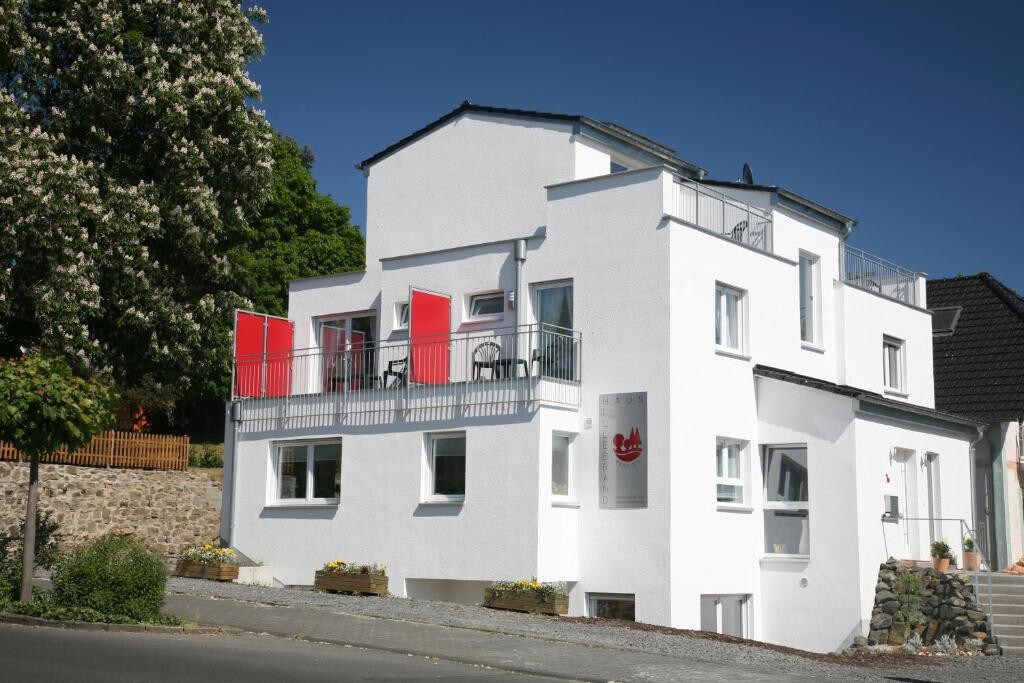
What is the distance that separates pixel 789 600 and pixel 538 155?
9249mm

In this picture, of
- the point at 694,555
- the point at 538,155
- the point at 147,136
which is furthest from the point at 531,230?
the point at 147,136

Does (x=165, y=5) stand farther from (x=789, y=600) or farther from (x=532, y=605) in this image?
(x=789, y=600)

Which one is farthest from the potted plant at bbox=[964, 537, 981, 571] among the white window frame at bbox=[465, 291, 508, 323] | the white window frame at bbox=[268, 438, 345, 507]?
the white window frame at bbox=[268, 438, 345, 507]

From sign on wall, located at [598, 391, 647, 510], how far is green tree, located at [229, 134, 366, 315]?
69.0 ft

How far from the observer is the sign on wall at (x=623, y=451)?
19953 millimetres

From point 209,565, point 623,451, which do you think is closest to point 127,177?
point 209,565

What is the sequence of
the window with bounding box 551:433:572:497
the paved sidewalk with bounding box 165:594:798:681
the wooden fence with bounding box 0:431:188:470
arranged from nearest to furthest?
1. the paved sidewalk with bounding box 165:594:798:681
2. the window with bounding box 551:433:572:497
3. the wooden fence with bounding box 0:431:188:470

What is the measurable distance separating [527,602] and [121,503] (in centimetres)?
1105

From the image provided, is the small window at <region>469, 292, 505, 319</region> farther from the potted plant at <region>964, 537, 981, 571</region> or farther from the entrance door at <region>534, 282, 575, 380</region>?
the potted plant at <region>964, 537, 981, 571</region>

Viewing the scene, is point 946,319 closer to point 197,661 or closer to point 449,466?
point 449,466

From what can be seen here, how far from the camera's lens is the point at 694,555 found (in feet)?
65.1

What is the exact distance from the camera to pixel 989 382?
29.2 meters

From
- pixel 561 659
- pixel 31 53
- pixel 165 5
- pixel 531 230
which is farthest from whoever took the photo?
pixel 165 5

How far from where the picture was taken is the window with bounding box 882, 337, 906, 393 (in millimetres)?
27172
